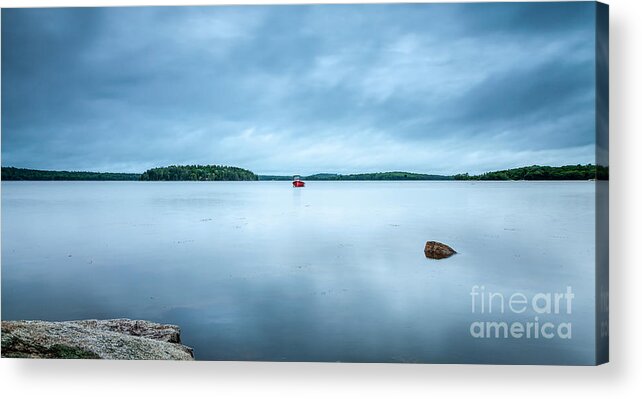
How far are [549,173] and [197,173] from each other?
3126 mm

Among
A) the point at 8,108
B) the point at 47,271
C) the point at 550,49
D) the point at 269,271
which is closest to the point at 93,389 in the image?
the point at 47,271

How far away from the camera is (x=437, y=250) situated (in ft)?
15.1

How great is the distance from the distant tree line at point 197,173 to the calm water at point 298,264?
87 millimetres

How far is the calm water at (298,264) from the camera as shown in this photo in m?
4.11

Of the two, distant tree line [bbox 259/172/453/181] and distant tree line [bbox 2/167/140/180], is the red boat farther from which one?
distant tree line [bbox 2/167/140/180]

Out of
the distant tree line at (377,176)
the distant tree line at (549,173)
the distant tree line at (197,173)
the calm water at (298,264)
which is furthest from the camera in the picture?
the distant tree line at (197,173)

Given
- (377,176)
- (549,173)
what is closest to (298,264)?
(377,176)

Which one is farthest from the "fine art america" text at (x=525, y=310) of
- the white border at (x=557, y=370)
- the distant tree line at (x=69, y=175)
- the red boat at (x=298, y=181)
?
the distant tree line at (x=69, y=175)

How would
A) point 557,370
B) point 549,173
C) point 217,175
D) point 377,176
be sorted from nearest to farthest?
point 557,370 < point 549,173 < point 377,176 < point 217,175

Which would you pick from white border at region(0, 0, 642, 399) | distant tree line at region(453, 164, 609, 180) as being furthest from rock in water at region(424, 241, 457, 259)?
white border at region(0, 0, 642, 399)

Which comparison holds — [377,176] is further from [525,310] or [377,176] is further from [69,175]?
[69,175]

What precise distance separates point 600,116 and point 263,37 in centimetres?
282

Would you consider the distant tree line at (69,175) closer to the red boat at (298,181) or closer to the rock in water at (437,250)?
the red boat at (298,181)

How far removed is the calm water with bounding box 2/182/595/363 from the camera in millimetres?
4113
